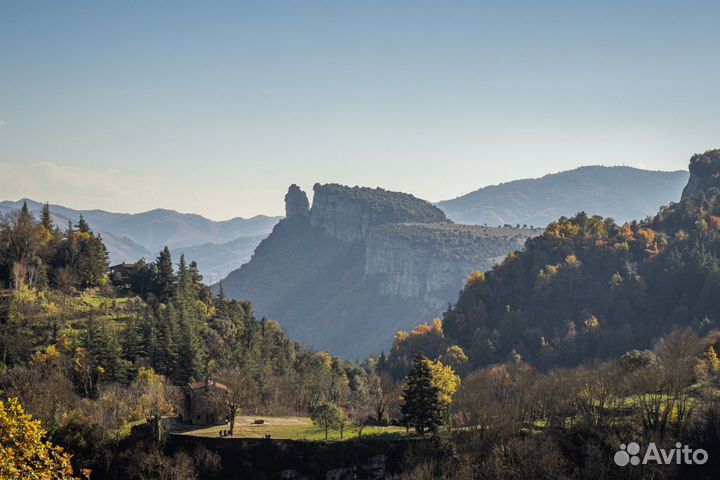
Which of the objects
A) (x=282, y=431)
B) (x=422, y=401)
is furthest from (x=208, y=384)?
(x=422, y=401)

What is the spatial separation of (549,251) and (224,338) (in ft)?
249

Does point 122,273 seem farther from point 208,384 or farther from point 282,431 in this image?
point 282,431

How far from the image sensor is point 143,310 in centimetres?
9731

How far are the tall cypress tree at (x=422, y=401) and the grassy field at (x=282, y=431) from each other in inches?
95.9

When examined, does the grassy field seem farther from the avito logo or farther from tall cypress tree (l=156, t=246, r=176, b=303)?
tall cypress tree (l=156, t=246, r=176, b=303)

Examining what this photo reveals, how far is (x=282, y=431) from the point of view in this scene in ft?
204

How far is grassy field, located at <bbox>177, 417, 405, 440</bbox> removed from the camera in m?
59.5

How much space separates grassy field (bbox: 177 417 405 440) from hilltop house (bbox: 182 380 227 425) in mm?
1345

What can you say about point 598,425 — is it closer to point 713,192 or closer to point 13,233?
point 13,233

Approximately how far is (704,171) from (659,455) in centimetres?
13740

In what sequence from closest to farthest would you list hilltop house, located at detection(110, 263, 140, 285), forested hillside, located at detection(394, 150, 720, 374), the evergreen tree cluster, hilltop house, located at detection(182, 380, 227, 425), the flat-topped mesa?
hilltop house, located at detection(182, 380, 227, 425) < the evergreen tree cluster < hilltop house, located at detection(110, 263, 140, 285) < forested hillside, located at detection(394, 150, 720, 374) < the flat-topped mesa

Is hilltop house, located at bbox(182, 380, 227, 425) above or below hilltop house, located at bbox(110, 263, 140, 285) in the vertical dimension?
below

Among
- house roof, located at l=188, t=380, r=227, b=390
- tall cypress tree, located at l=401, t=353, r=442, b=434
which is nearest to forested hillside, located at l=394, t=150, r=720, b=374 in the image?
tall cypress tree, located at l=401, t=353, r=442, b=434

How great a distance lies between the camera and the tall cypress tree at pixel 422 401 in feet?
196
